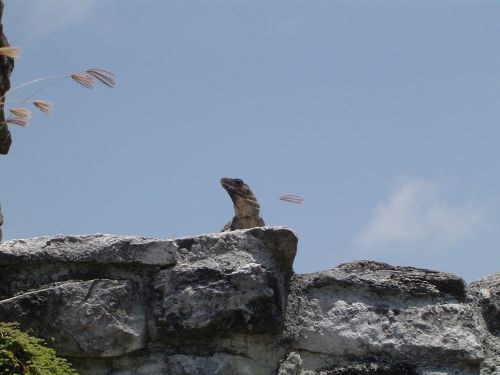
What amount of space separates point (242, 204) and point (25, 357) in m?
3.97

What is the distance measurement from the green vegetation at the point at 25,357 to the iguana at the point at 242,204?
3.75 m

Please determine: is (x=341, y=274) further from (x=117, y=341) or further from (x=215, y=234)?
(x=117, y=341)

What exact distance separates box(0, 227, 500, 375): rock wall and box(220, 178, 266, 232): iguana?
11.1 ft

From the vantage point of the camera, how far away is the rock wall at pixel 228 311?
10.7ft

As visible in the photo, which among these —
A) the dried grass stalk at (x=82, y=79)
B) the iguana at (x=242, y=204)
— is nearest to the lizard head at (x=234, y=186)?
the iguana at (x=242, y=204)

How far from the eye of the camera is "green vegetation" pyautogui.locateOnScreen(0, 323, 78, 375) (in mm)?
3012

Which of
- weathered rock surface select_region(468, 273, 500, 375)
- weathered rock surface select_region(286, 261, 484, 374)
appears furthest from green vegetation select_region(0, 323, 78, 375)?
weathered rock surface select_region(468, 273, 500, 375)

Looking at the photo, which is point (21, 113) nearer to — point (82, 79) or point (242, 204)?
point (82, 79)

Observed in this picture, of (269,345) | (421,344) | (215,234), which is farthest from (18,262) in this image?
(421,344)

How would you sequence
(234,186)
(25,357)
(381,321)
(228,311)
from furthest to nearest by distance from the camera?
(234,186)
(381,321)
(228,311)
(25,357)

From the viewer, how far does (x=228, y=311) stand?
3.27m

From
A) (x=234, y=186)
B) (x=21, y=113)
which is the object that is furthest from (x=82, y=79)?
(x=234, y=186)

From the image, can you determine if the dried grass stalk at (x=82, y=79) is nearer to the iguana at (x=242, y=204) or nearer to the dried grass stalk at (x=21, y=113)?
the dried grass stalk at (x=21, y=113)

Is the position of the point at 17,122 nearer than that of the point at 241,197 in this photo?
Yes
